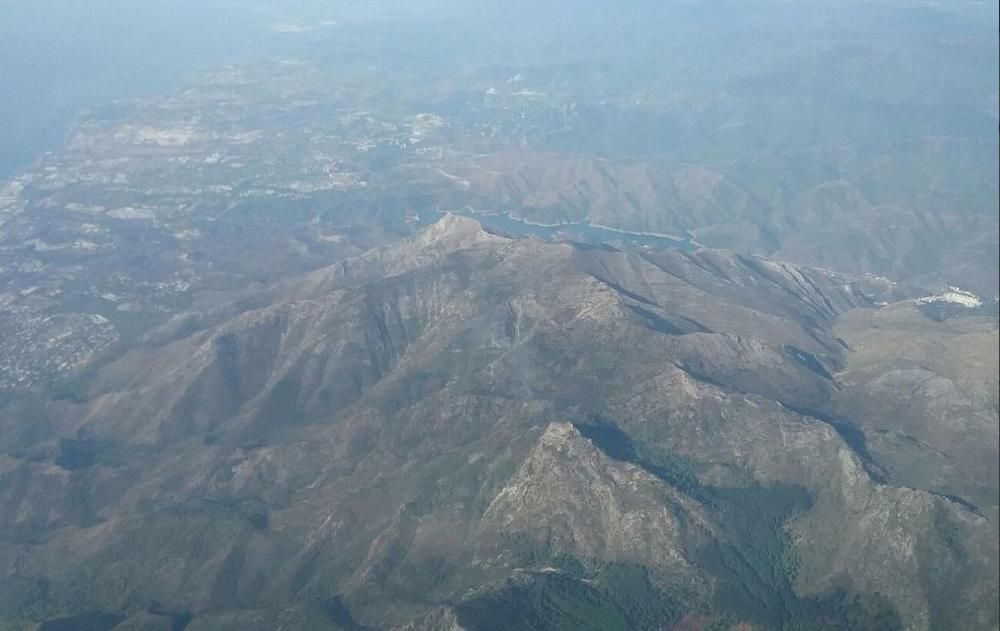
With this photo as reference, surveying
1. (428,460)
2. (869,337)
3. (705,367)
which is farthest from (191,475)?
(869,337)

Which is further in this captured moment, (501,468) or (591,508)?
(501,468)

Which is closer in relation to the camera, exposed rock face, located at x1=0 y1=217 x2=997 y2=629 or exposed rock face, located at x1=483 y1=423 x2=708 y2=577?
exposed rock face, located at x1=0 y1=217 x2=997 y2=629

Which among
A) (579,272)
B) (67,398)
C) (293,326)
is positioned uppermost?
(579,272)

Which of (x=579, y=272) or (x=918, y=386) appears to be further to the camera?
(x=579, y=272)

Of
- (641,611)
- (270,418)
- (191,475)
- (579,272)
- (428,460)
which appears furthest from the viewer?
(579,272)

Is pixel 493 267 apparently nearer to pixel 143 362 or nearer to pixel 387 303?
pixel 387 303

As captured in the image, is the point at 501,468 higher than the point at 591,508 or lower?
lower

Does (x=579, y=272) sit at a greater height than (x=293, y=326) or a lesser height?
greater

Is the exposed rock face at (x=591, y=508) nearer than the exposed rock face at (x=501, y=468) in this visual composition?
No
